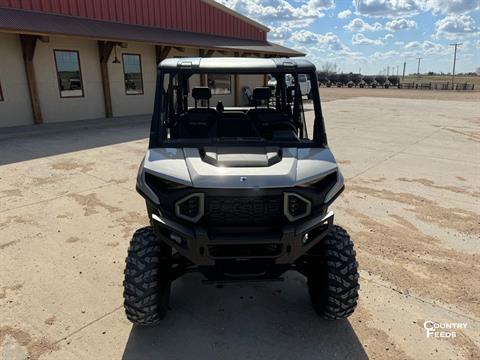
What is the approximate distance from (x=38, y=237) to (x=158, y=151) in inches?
96.4

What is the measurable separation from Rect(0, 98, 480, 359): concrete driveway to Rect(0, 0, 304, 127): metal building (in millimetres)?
5836

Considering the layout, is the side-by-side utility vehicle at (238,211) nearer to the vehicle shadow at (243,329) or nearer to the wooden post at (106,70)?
the vehicle shadow at (243,329)

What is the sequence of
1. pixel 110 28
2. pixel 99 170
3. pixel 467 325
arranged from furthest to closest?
1. pixel 110 28
2. pixel 99 170
3. pixel 467 325

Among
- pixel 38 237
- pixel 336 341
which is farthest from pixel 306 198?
pixel 38 237

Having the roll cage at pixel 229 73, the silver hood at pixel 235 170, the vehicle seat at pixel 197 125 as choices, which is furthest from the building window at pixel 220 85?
the silver hood at pixel 235 170

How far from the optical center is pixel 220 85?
786 inches

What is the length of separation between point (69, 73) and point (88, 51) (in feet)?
3.83

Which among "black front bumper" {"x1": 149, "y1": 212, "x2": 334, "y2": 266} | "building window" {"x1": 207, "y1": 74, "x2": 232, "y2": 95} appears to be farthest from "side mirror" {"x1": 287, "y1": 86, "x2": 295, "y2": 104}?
"building window" {"x1": 207, "y1": 74, "x2": 232, "y2": 95}

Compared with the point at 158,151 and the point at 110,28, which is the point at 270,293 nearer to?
the point at 158,151

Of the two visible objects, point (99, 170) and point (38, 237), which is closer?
point (38, 237)

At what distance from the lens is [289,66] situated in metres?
2.93

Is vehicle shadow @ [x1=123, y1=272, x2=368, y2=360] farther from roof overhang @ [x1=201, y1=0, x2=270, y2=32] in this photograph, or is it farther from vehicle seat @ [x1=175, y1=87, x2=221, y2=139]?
roof overhang @ [x1=201, y1=0, x2=270, y2=32]

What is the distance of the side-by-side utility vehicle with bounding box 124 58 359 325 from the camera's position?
236 centimetres

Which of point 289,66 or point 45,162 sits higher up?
point 289,66
